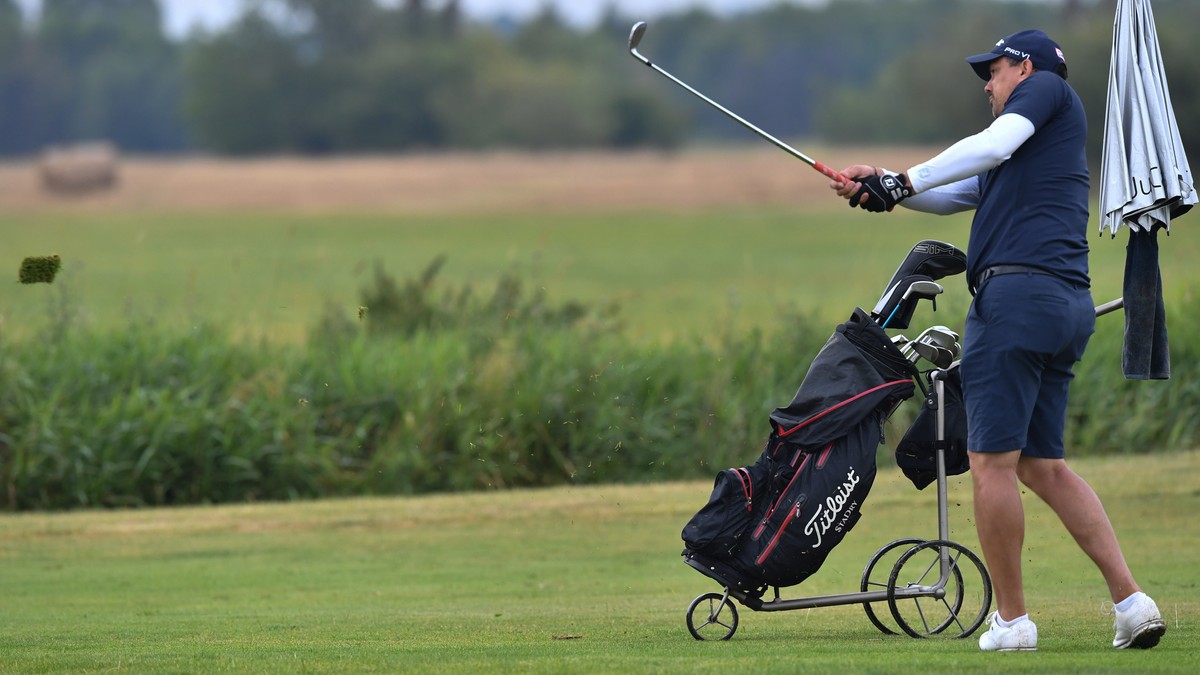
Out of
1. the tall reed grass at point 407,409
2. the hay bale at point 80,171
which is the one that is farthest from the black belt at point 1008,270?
the hay bale at point 80,171

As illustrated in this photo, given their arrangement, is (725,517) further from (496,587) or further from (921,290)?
(496,587)

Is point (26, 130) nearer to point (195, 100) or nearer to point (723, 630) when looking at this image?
point (195, 100)

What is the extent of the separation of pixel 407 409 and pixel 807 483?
8.44 m

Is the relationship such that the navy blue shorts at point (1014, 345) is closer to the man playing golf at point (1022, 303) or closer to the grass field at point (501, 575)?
the man playing golf at point (1022, 303)

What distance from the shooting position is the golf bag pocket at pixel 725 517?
6297 mm

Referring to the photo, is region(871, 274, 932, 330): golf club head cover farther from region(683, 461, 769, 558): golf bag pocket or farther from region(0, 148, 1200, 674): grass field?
region(0, 148, 1200, 674): grass field

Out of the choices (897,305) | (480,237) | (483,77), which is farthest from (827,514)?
(483,77)

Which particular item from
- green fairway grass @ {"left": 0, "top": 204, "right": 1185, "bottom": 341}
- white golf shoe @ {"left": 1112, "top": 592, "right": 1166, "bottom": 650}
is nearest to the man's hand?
white golf shoe @ {"left": 1112, "top": 592, "right": 1166, "bottom": 650}

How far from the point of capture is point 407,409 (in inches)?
569

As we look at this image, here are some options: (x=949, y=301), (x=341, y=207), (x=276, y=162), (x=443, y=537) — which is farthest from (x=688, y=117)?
(x=443, y=537)

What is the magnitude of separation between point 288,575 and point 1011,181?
17.2 feet

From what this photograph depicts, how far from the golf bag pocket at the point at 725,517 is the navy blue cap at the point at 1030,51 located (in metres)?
1.55

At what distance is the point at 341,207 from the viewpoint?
44.8m

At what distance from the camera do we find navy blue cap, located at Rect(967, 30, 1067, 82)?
6004 millimetres
